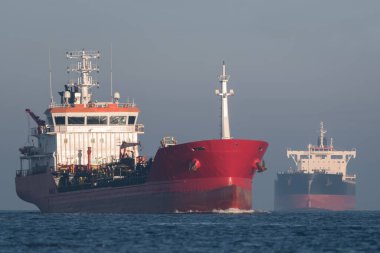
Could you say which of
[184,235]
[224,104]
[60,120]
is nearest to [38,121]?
[60,120]

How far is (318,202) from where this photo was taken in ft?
618

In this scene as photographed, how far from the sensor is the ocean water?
58.8m

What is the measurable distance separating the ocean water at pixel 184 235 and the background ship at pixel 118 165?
3.08m

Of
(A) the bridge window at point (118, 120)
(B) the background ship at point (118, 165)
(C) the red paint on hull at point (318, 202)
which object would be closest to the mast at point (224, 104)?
(B) the background ship at point (118, 165)

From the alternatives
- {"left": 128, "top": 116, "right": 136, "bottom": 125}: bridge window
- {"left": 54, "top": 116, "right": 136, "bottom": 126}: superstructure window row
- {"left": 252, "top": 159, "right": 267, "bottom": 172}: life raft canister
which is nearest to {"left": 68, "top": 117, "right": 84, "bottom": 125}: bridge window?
{"left": 54, "top": 116, "right": 136, "bottom": 126}: superstructure window row

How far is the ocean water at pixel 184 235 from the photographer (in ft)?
193

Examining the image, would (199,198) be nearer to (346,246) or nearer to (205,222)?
(205,222)

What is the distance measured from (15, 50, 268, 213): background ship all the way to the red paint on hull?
8264cm

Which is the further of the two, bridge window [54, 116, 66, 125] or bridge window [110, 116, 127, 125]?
bridge window [54, 116, 66, 125]

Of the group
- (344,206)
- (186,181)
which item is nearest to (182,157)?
(186,181)

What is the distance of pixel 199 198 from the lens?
289 ft

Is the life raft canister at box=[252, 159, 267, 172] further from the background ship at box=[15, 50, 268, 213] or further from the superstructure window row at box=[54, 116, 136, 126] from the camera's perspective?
the superstructure window row at box=[54, 116, 136, 126]

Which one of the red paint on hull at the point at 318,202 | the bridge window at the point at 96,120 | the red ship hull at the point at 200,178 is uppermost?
the bridge window at the point at 96,120

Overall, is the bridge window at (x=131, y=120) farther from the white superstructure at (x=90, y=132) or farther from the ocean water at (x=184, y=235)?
the ocean water at (x=184, y=235)
